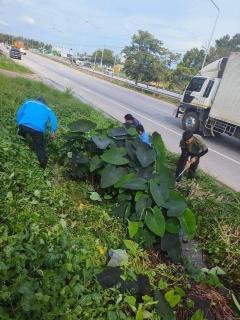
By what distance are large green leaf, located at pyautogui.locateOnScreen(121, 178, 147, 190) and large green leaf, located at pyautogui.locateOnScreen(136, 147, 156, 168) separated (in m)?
0.24

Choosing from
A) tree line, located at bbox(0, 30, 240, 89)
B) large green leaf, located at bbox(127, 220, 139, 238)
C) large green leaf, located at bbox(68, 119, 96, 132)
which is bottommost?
large green leaf, located at bbox(127, 220, 139, 238)

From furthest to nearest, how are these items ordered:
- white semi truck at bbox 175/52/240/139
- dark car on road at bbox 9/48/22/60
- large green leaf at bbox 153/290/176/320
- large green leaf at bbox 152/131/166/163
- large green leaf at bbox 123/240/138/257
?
dark car on road at bbox 9/48/22/60 < white semi truck at bbox 175/52/240/139 < large green leaf at bbox 152/131/166/163 < large green leaf at bbox 123/240/138/257 < large green leaf at bbox 153/290/176/320

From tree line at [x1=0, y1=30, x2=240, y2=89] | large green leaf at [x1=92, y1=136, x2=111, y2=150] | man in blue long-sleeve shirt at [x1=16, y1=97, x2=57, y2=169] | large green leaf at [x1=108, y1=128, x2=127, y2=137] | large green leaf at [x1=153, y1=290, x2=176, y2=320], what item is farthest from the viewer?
tree line at [x1=0, y1=30, x2=240, y2=89]

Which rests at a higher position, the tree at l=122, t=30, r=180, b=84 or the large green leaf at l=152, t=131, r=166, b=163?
the tree at l=122, t=30, r=180, b=84

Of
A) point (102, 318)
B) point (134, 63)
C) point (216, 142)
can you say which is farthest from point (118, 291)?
point (134, 63)

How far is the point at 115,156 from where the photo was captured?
3.21 meters

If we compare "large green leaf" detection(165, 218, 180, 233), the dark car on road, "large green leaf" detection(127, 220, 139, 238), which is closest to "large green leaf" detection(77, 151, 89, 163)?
"large green leaf" detection(127, 220, 139, 238)

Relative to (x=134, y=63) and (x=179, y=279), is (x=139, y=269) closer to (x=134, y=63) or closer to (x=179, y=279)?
(x=179, y=279)

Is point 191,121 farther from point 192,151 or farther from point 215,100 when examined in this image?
point 192,151

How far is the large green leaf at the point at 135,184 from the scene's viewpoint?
9.32 ft

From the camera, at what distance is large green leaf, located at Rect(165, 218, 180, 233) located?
268 cm

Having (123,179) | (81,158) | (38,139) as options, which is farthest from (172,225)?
(38,139)

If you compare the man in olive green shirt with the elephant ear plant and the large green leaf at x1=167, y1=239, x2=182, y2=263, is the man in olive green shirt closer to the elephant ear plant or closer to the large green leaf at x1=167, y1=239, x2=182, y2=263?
the elephant ear plant

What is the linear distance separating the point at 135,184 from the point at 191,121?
878cm
